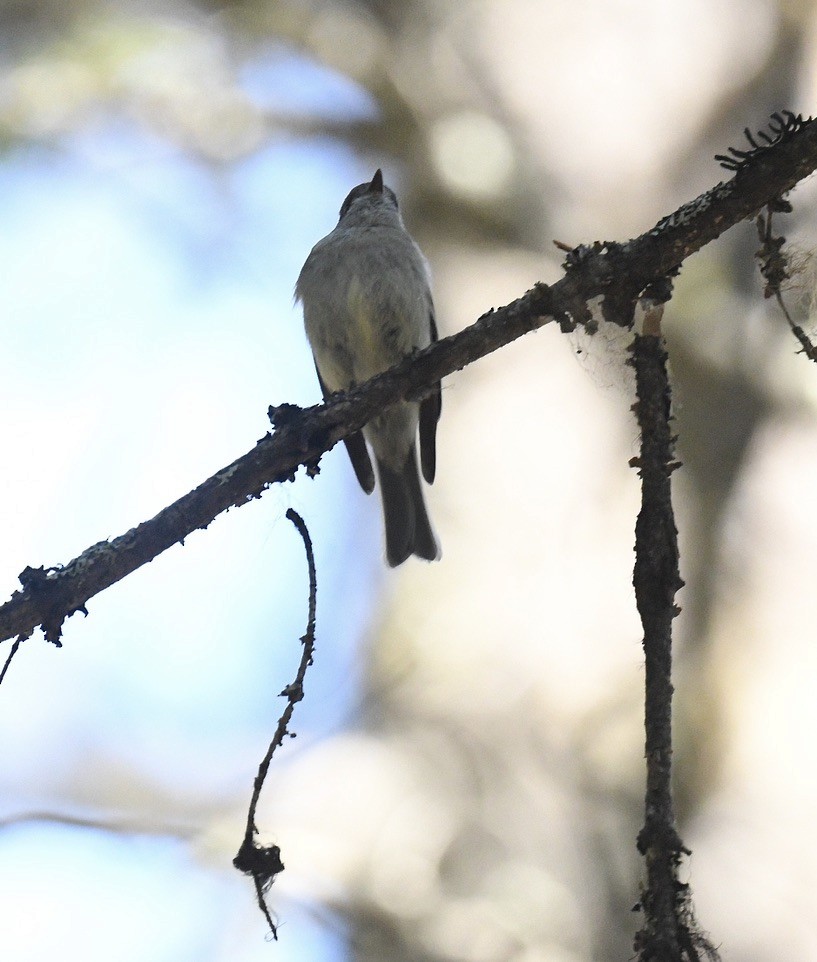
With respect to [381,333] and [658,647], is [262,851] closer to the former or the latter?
[658,647]

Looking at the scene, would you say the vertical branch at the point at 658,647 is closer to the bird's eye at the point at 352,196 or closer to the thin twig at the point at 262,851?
the thin twig at the point at 262,851

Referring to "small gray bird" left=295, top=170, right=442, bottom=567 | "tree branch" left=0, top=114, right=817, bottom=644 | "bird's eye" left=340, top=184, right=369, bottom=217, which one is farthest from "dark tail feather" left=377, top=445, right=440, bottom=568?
"tree branch" left=0, top=114, right=817, bottom=644

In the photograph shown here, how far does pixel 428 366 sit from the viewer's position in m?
2.84

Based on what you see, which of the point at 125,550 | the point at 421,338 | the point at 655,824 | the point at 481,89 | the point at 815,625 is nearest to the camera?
the point at 655,824

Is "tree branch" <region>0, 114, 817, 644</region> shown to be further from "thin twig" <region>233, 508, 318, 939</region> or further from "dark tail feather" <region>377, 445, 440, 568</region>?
"dark tail feather" <region>377, 445, 440, 568</region>

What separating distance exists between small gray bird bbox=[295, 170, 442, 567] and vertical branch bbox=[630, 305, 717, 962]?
258cm

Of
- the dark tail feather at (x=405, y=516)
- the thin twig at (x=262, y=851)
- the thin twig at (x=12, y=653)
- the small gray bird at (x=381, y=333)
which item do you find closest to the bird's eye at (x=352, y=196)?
the small gray bird at (x=381, y=333)

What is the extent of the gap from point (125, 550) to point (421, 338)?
268 cm

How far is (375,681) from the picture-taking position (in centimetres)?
650

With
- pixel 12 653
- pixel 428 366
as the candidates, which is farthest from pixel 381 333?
pixel 12 653

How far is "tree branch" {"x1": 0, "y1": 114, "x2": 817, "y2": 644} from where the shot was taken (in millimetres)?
2391

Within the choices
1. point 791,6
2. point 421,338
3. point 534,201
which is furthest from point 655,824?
point 791,6

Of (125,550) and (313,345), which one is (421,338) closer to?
(313,345)

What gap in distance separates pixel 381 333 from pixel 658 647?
3216 mm
